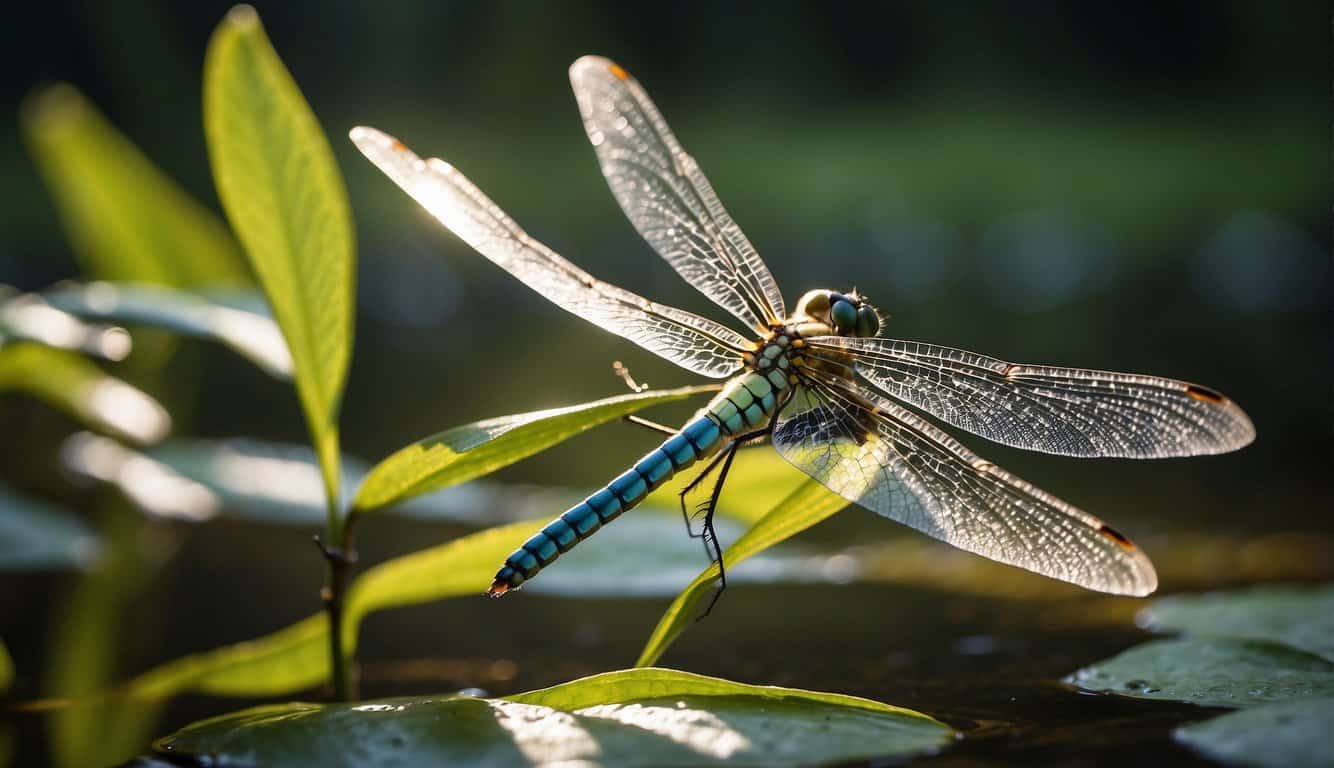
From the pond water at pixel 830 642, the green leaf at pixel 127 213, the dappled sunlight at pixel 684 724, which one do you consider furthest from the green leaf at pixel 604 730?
the green leaf at pixel 127 213

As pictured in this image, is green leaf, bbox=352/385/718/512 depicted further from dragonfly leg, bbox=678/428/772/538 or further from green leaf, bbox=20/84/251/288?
green leaf, bbox=20/84/251/288

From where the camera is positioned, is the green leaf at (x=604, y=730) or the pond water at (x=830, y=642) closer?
the green leaf at (x=604, y=730)

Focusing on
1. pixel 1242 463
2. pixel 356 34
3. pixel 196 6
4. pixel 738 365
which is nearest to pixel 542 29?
pixel 356 34

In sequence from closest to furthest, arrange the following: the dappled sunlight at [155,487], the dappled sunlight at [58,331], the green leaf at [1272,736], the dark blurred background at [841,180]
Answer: the green leaf at [1272,736] < the dappled sunlight at [58,331] < the dappled sunlight at [155,487] < the dark blurred background at [841,180]

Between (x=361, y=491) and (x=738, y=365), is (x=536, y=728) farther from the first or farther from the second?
(x=738, y=365)

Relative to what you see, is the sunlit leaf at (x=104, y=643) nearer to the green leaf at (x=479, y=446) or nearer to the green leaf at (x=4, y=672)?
the green leaf at (x=4, y=672)

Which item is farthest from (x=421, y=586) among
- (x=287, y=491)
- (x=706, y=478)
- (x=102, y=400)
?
(x=102, y=400)
